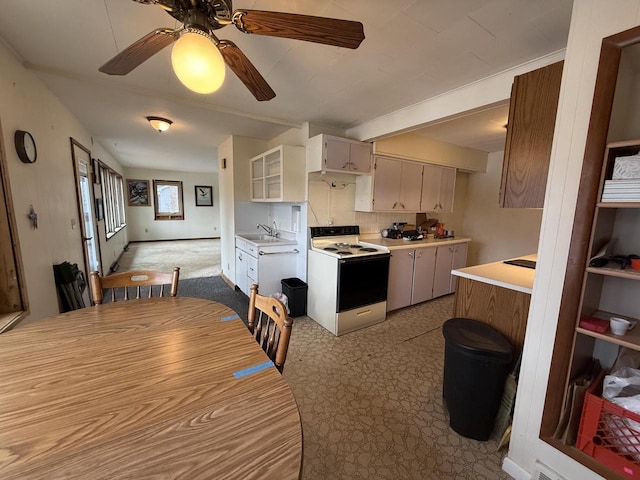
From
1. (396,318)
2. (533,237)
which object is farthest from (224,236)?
(533,237)

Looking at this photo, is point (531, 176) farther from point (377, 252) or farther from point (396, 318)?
point (396, 318)

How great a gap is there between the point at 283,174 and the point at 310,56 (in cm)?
144

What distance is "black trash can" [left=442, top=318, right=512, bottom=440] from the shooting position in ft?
4.80

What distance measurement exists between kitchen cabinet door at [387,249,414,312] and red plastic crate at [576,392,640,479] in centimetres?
205

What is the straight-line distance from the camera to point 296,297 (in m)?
3.14

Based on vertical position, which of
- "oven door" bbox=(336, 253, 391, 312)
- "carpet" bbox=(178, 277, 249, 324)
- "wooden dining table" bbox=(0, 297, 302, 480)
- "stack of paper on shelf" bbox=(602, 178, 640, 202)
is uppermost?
"stack of paper on shelf" bbox=(602, 178, 640, 202)

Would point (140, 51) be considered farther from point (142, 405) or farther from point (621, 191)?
point (621, 191)

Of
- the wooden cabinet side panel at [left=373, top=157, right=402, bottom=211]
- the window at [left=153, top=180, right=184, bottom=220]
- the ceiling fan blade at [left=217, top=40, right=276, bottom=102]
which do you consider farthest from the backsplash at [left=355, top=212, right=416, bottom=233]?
the window at [left=153, top=180, right=184, bottom=220]

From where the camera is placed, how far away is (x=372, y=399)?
73.9 inches

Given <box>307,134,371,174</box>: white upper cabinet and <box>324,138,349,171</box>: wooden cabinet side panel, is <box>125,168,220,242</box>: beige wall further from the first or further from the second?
<box>324,138,349,171</box>: wooden cabinet side panel

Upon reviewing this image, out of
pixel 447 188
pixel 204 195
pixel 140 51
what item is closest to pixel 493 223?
pixel 447 188

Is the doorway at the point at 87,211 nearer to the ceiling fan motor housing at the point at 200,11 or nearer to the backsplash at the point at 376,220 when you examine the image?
the ceiling fan motor housing at the point at 200,11

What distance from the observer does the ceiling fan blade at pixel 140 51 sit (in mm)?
1131

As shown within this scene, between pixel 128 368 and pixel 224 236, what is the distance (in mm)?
3763
